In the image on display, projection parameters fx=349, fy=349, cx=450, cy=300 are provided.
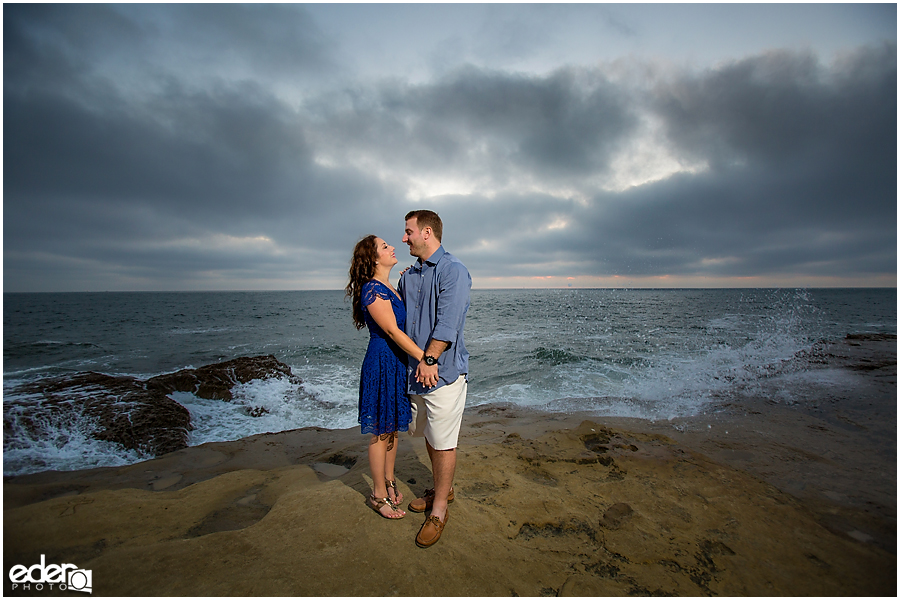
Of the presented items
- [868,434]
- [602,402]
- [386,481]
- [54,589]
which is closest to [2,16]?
[54,589]

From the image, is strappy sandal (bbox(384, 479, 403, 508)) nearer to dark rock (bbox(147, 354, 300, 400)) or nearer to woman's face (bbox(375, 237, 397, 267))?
woman's face (bbox(375, 237, 397, 267))

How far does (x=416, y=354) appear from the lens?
2787mm

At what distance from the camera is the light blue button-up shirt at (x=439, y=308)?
2.74m

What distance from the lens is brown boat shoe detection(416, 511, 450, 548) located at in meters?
2.69

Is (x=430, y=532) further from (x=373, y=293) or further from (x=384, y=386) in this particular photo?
(x=373, y=293)

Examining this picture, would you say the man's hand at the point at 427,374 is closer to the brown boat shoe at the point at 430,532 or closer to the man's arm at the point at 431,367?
the man's arm at the point at 431,367

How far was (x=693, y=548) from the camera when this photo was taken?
274cm

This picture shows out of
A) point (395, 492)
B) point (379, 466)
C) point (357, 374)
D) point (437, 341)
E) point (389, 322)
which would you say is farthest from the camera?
point (357, 374)

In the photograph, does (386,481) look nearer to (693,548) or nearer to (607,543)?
(607,543)

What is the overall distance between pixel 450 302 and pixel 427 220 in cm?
76

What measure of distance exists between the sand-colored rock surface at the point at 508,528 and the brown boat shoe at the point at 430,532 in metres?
0.06

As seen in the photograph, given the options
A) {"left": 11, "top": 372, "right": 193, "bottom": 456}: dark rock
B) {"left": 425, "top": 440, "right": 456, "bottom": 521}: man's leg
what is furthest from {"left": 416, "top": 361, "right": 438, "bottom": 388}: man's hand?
{"left": 11, "top": 372, "right": 193, "bottom": 456}: dark rock

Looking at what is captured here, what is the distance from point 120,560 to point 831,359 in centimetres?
1744

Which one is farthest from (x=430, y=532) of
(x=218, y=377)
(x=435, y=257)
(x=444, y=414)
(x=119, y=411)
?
(x=218, y=377)
